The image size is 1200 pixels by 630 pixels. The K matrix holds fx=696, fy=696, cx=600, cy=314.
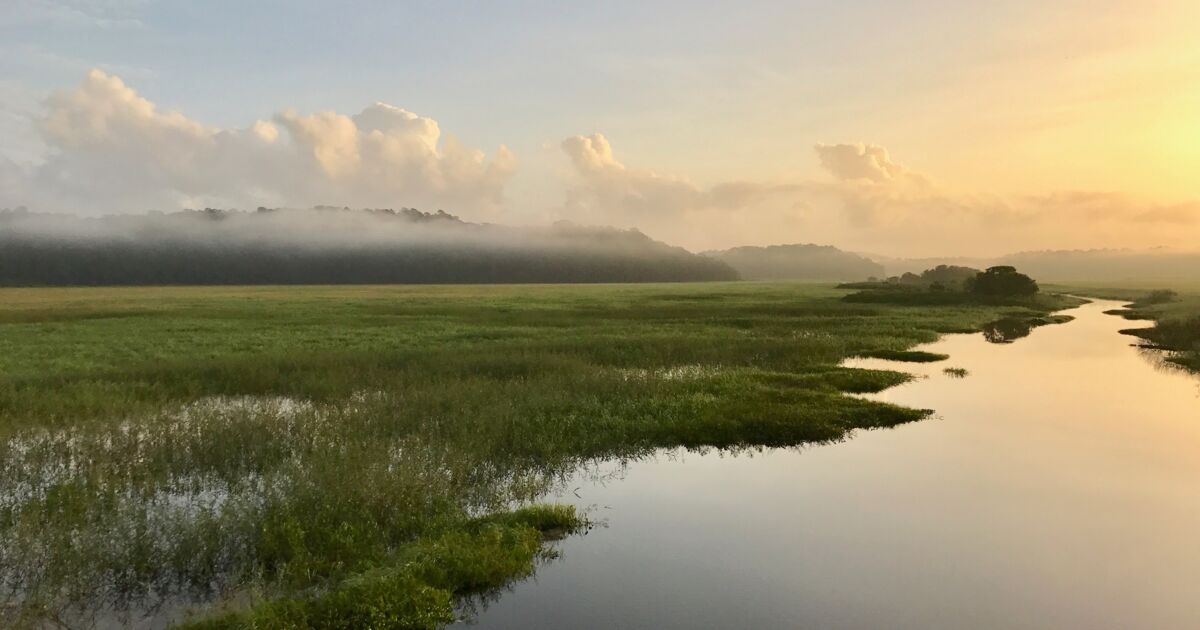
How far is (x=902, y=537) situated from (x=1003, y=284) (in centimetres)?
10978

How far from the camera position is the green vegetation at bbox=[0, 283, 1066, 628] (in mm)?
11898

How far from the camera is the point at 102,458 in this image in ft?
60.7

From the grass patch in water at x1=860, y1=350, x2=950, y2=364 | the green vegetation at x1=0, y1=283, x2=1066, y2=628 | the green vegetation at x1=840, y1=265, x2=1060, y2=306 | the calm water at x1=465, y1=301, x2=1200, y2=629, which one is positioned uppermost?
the green vegetation at x1=840, y1=265, x2=1060, y2=306

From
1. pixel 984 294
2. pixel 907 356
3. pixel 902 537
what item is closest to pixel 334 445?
pixel 902 537

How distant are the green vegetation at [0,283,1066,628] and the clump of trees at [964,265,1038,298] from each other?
71879 mm

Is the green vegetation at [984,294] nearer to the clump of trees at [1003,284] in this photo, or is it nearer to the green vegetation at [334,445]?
the clump of trees at [1003,284]

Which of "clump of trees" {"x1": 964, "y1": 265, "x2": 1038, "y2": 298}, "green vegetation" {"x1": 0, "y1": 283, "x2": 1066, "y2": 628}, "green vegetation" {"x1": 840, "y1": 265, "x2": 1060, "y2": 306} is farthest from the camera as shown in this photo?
"clump of trees" {"x1": 964, "y1": 265, "x2": 1038, "y2": 298}

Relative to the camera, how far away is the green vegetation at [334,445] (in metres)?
11.9

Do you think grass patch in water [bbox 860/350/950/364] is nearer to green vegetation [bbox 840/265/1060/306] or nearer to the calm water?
the calm water

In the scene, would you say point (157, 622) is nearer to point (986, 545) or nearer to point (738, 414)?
point (986, 545)

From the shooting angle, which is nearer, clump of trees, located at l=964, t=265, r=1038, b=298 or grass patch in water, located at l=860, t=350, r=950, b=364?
grass patch in water, located at l=860, t=350, r=950, b=364

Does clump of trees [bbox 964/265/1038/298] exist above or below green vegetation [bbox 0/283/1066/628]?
above

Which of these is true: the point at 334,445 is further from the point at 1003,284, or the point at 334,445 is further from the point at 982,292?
the point at 1003,284

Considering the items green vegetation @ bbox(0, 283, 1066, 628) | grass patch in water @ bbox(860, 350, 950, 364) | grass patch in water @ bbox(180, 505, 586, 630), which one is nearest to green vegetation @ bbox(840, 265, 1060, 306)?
grass patch in water @ bbox(860, 350, 950, 364)
